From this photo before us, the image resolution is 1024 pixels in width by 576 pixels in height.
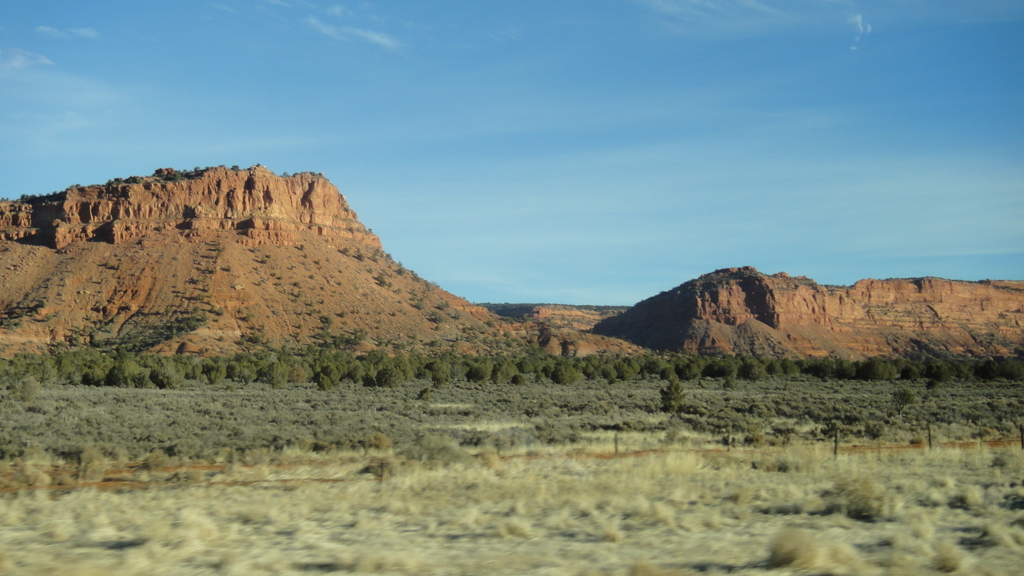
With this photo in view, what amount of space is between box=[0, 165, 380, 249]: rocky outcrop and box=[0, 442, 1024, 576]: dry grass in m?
83.2

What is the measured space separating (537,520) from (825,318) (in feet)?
420

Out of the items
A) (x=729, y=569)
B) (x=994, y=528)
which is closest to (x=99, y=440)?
(x=729, y=569)

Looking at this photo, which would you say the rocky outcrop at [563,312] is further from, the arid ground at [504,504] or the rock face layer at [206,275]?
the arid ground at [504,504]

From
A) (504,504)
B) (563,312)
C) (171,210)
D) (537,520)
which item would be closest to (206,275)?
(171,210)

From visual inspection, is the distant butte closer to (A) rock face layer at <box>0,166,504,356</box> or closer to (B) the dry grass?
(A) rock face layer at <box>0,166,504,356</box>

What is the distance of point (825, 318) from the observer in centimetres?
12756

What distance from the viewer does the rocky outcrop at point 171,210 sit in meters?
91.0

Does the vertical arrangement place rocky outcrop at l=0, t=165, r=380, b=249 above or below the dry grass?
above

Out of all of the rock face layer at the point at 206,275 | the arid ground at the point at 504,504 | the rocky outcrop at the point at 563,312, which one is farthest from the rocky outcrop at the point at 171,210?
the arid ground at the point at 504,504

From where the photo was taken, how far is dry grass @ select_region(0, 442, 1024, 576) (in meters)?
7.75

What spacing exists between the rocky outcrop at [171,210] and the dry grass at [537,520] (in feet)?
273

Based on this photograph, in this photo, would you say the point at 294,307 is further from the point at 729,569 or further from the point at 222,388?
the point at 729,569

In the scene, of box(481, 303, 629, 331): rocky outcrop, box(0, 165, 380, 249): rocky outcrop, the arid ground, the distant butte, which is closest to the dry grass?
the arid ground

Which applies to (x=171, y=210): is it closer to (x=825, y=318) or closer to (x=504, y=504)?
(x=504, y=504)
